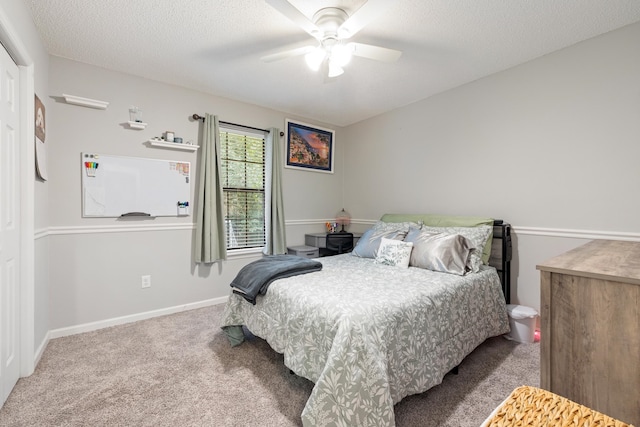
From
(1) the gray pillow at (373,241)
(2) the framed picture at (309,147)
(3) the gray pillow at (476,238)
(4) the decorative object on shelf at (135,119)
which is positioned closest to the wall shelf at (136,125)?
(4) the decorative object on shelf at (135,119)

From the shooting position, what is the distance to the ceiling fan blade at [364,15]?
1497mm

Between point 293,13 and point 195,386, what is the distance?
92.8 inches

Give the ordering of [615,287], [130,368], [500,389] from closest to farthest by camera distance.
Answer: [615,287] → [500,389] → [130,368]

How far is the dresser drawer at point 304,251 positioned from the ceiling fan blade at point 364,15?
2.50 m

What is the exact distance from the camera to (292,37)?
219cm

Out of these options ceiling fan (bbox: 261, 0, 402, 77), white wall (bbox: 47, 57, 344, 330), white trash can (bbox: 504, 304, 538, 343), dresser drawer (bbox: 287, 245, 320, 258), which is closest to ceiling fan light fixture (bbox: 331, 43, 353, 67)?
ceiling fan (bbox: 261, 0, 402, 77)

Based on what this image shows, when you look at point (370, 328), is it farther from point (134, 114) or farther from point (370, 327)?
point (134, 114)

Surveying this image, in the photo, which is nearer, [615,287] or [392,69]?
[615,287]

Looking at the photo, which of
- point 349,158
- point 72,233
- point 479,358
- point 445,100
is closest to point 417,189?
point 445,100

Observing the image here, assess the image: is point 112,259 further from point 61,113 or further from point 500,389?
point 500,389

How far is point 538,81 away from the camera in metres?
2.47

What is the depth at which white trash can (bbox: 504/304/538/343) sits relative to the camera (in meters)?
2.32

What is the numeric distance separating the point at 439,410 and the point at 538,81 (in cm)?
277

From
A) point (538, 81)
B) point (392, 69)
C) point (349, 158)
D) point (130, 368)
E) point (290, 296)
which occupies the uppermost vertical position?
point (392, 69)
